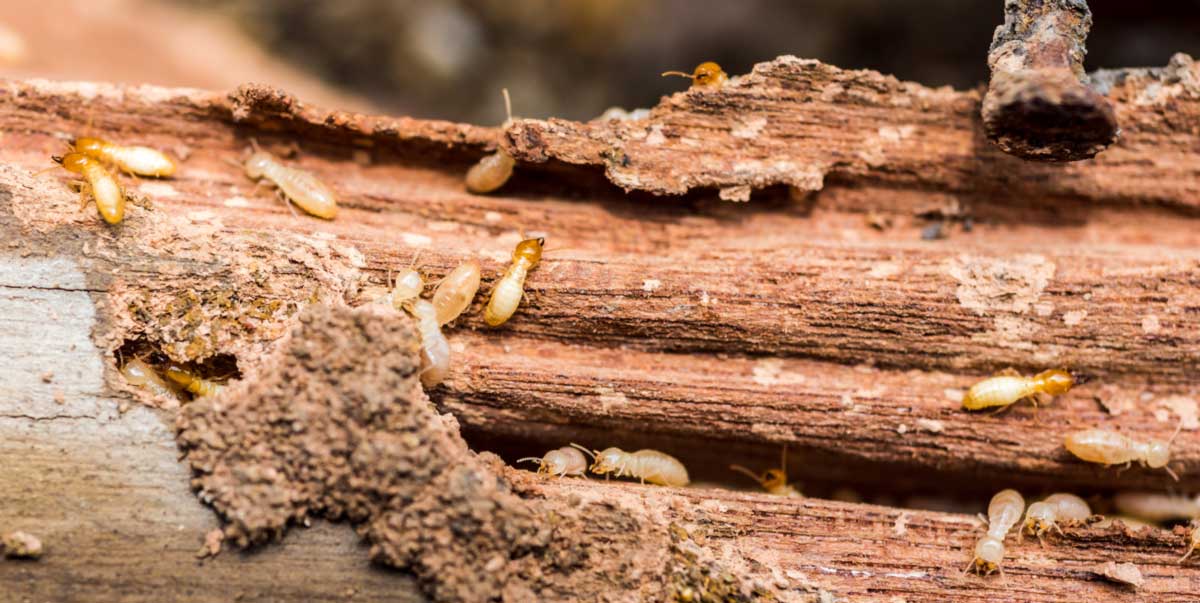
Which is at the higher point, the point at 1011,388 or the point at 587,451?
the point at 1011,388

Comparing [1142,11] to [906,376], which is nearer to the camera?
[906,376]

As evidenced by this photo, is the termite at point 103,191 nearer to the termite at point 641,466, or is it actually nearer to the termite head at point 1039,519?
the termite at point 641,466

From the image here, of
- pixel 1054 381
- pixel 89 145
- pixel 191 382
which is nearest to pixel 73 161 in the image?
pixel 89 145

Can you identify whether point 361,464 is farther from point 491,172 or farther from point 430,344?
point 491,172

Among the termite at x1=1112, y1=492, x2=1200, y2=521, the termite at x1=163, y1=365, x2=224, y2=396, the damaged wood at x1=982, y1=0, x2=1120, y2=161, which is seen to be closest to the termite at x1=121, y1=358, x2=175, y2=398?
the termite at x1=163, y1=365, x2=224, y2=396

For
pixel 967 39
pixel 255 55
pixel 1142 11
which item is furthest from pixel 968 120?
pixel 255 55

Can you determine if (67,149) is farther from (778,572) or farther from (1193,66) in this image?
(1193,66)

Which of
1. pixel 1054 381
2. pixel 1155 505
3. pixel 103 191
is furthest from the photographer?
pixel 1155 505
